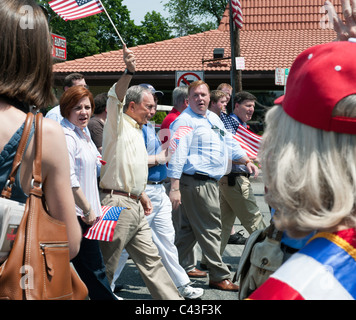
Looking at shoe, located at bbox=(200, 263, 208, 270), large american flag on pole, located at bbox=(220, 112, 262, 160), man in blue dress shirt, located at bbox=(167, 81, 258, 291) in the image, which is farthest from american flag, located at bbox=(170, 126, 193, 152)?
shoe, located at bbox=(200, 263, 208, 270)

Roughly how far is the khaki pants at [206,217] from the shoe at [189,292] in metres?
0.43

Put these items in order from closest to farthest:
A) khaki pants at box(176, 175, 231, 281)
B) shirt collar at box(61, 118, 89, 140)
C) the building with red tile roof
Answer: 1. shirt collar at box(61, 118, 89, 140)
2. khaki pants at box(176, 175, 231, 281)
3. the building with red tile roof

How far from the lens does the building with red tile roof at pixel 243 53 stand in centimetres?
2300

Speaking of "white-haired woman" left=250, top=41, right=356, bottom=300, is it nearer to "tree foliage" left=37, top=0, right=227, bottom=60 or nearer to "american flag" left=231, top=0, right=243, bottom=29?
"american flag" left=231, top=0, right=243, bottom=29

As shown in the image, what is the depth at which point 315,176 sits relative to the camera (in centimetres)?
125

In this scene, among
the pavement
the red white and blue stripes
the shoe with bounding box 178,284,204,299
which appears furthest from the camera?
the pavement

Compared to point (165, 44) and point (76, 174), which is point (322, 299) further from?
point (165, 44)

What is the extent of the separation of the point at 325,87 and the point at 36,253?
107cm

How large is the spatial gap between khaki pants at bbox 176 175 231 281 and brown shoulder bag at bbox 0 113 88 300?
385cm

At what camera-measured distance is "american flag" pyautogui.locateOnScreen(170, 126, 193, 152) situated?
5.59m

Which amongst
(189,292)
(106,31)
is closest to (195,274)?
(189,292)

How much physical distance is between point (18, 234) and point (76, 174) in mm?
2220
